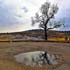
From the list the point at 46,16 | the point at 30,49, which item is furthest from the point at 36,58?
the point at 46,16

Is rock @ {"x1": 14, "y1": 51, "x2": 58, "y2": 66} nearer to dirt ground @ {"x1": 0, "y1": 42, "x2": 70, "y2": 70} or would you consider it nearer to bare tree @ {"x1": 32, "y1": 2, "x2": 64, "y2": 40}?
dirt ground @ {"x1": 0, "y1": 42, "x2": 70, "y2": 70}

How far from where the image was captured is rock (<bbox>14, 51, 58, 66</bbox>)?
7.83 feet

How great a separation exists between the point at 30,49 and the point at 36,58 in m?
0.18

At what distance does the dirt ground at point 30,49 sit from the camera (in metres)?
2.27

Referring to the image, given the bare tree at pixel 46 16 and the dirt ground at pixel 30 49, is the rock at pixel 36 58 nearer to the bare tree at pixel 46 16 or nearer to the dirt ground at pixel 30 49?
the dirt ground at pixel 30 49

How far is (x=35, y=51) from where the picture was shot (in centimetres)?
256

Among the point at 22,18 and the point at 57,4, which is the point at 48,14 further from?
the point at 22,18

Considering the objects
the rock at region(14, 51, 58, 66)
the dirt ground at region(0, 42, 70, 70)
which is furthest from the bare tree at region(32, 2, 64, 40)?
the rock at region(14, 51, 58, 66)

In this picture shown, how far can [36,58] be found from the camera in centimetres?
246

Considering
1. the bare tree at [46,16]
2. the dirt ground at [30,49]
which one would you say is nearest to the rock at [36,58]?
the dirt ground at [30,49]

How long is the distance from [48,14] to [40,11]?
0.38ft

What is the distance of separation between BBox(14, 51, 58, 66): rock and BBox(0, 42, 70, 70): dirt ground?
57 millimetres

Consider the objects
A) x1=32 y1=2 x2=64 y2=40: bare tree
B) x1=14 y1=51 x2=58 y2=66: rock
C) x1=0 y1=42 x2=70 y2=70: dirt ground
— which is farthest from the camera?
x1=32 y1=2 x2=64 y2=40: bare tree

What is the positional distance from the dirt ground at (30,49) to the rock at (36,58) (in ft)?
0.19
